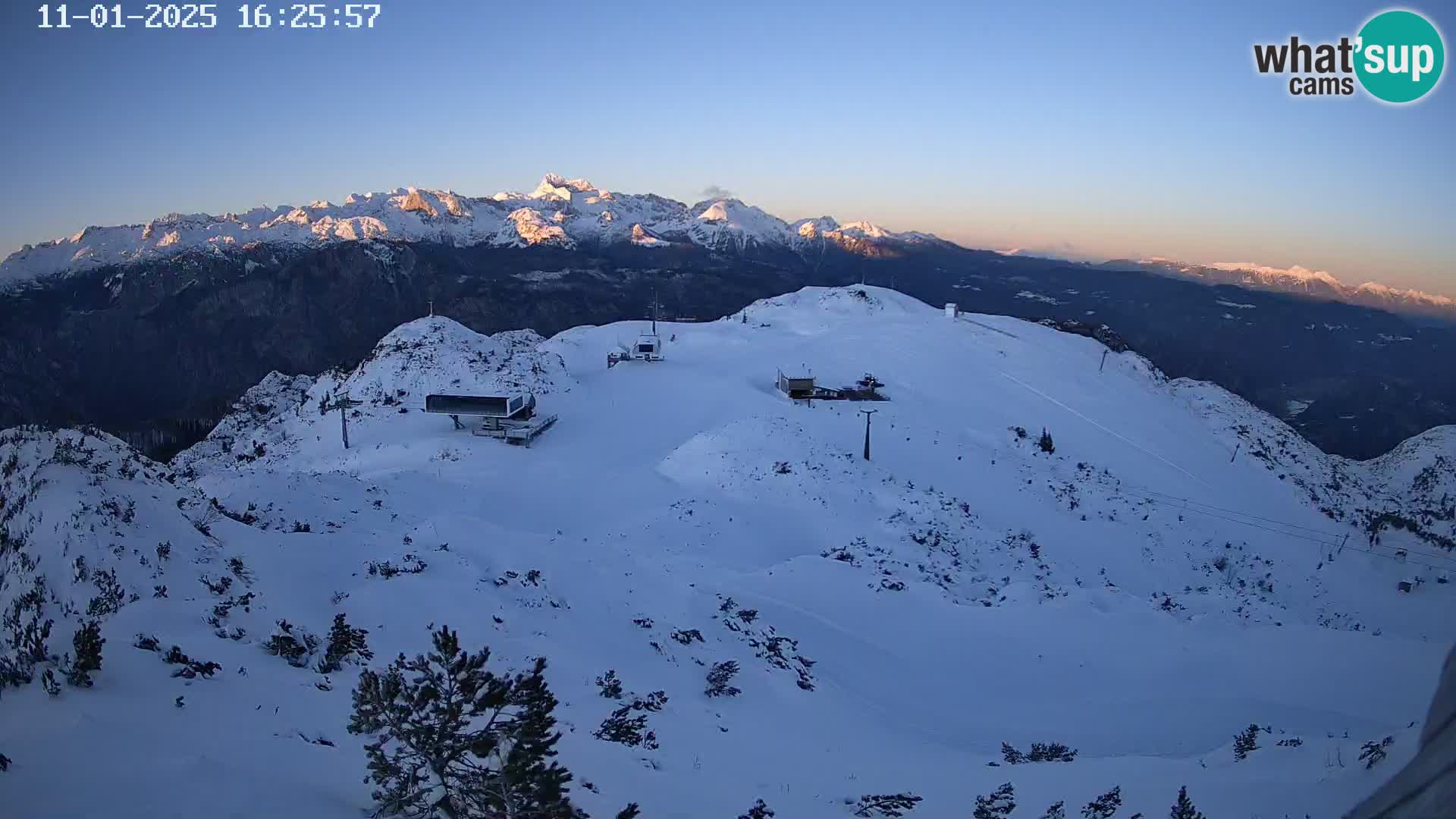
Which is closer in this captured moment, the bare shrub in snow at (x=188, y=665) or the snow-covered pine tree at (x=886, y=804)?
the bare shrub in snow at (x=188, y=665)

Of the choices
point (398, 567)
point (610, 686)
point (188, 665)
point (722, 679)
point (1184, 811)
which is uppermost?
point (188, 665)

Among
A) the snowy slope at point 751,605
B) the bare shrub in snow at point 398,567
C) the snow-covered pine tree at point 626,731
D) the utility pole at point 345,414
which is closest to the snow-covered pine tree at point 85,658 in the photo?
the snowy slope at point 751,605

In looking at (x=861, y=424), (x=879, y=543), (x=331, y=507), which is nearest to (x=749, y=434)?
Result: (x=861, y=424)

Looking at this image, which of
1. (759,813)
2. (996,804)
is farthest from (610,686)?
(996,804)

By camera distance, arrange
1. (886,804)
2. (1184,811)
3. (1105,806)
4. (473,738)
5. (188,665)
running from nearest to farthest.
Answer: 1. (473,738)
2. (1184,811)
3. (188,665)
4. (1105,806)
5. (886,804)

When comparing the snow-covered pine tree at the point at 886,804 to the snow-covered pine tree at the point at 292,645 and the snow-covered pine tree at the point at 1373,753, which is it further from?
the snow-covered pine tree at the point at 292,645

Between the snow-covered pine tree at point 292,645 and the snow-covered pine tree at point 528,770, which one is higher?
the snow-covered pine tree at point 528,770

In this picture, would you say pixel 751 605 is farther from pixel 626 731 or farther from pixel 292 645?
pixel 292 645

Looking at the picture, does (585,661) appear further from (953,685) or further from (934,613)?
(934,613)
